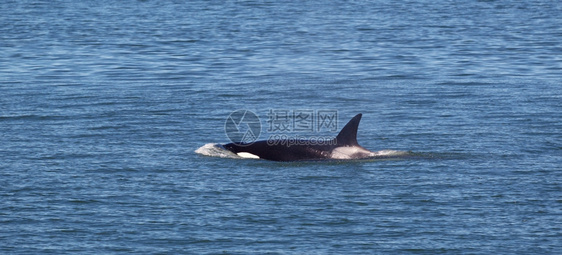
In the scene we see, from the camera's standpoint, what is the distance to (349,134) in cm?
1368

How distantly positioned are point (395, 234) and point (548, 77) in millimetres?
15619

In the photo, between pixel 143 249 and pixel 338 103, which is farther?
pixel 338 103

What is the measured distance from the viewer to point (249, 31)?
36.6 metres

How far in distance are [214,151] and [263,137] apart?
6.50 ft

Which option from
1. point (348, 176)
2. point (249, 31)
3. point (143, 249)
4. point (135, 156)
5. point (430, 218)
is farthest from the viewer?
point (249, 31)

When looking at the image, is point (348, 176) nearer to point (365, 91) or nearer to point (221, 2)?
point (365, 91)

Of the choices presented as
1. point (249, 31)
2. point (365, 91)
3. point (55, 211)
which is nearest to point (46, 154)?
point (55, 211)

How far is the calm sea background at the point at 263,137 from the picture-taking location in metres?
10.1
